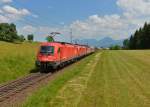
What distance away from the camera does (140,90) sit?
53.9ft

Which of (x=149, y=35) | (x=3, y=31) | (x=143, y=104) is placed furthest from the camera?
(x=149, y=35)

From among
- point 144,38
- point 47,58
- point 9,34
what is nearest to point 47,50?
point 47,58

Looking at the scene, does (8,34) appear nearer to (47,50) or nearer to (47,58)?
(47,50)

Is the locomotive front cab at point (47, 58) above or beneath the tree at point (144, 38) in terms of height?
beneath

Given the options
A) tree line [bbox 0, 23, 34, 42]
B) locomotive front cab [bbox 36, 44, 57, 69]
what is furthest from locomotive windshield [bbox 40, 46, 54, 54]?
tree line [bbox 0, 23, 34, 42]

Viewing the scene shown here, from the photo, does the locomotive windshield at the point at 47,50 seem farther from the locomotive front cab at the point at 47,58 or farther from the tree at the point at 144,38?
the tree at the point at 144,38

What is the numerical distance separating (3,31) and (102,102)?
109594 mm

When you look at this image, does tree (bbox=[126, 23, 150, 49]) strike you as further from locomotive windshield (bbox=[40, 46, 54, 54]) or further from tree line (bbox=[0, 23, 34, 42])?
locomotive windshield (bbox=[40, 46, 54, 54])

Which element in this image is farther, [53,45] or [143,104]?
[53,45]

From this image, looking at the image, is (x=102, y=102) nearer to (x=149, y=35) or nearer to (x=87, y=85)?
(x=87, y=85)

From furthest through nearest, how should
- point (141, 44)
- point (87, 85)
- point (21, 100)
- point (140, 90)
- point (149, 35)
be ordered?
point (141, 44) < point (149, 35) < point (87, 85) < point (140, 90) < point (21, 100)

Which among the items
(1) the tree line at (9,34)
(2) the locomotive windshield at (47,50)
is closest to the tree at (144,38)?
(1) the tree line at (9,34)

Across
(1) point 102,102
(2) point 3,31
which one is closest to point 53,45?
(1) point 102,102

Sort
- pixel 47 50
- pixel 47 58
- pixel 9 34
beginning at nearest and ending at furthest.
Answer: pixel 47 58, pixel 47 50, pixel 9 34
